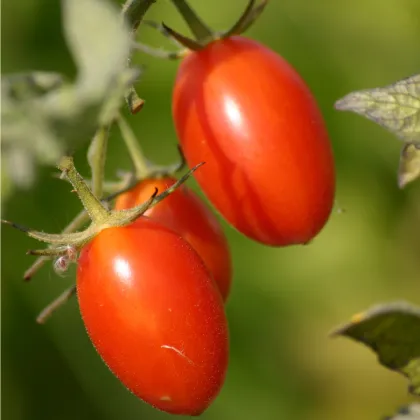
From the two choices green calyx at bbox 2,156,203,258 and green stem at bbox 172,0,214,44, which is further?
green stem at bbox 172,0,214,44

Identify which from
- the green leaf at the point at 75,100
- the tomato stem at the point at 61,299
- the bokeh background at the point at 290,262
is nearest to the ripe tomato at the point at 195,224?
the tomato stem at the point at 61,299

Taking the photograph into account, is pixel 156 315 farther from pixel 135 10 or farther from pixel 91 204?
pixel 135 10

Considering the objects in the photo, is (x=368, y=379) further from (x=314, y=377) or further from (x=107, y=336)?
(x=107, y=336)

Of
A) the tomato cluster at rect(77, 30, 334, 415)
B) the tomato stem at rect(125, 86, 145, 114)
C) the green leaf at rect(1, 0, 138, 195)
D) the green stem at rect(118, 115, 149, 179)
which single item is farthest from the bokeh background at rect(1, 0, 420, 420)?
the green leaf at rect(1, 0, 138, 195)

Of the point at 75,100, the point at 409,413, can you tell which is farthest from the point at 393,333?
the point at 75,100

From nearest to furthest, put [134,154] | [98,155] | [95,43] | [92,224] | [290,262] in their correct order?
[95,43] < [92,224] < [98,155] < [134,154] < [290,262]

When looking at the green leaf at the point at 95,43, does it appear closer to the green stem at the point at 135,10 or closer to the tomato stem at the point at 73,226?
the green stem at the point at 135,10

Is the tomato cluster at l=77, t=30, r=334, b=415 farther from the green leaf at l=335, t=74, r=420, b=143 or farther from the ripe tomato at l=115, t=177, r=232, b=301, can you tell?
the green leaf at l=335, t=74, r=420, b=143
